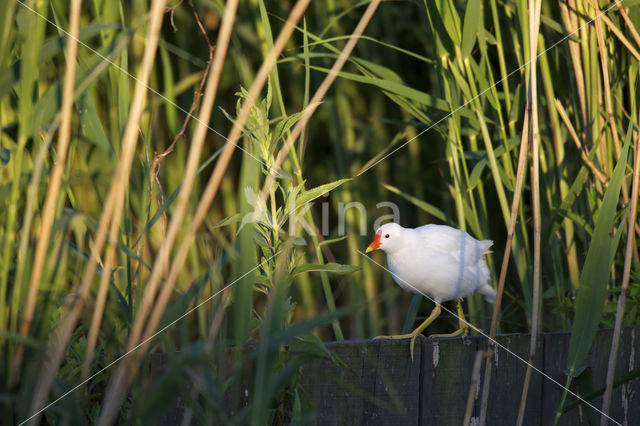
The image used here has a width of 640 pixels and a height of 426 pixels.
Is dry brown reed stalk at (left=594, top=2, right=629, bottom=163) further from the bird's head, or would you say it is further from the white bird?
the bird's head

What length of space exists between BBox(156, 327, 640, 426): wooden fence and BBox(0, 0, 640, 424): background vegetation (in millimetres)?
76

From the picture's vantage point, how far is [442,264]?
4.75ft

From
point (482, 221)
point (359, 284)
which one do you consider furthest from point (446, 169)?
point (359, 284)

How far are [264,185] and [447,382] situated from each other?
51 cm

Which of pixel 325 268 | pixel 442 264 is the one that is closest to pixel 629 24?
pixel 442 264

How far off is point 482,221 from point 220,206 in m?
0.98

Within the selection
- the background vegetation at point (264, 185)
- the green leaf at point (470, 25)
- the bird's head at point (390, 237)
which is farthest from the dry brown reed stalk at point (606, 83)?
the bird's head at point (390, 237)

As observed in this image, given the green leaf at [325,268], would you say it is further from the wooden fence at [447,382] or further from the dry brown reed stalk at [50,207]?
the dry brown reed stalk at [50,207]

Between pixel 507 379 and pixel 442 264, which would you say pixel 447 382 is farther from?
pixel 442 264

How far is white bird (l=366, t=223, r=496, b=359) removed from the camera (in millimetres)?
1443

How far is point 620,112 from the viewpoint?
5.11 feet

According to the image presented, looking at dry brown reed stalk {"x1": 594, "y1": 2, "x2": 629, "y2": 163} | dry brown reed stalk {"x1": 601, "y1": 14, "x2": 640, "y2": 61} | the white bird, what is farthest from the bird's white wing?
dry brown reed stalk {"x1": 601, "y1": 14, "x2": 640, "y2": 61}

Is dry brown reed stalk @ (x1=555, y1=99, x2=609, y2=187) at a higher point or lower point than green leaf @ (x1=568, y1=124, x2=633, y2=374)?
higher

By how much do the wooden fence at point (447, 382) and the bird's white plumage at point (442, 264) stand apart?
179 millimetres
